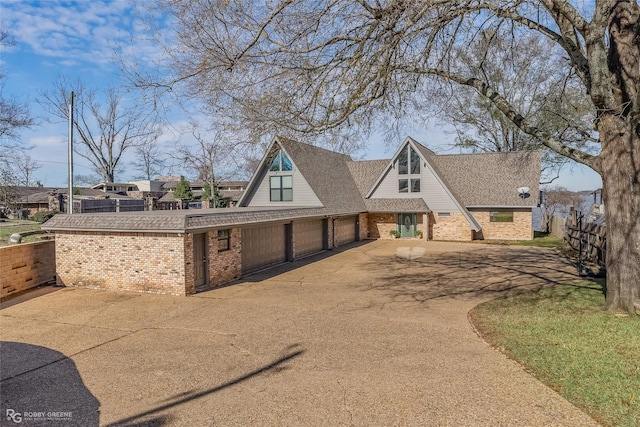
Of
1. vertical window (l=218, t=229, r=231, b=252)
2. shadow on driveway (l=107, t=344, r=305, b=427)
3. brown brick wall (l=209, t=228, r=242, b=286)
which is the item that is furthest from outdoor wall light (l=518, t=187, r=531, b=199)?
shadow on driveway (l=107, t=344, r=305, b=427)

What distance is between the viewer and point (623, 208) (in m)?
9.32

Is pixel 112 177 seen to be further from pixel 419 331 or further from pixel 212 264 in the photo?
pixel 419 331

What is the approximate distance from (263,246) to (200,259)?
4604mm

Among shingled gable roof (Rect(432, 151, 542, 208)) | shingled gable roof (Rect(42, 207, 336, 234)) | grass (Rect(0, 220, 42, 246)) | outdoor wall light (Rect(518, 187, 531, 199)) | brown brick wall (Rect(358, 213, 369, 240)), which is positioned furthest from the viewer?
brown brick wall (Rect(358, 213, 369, 240))

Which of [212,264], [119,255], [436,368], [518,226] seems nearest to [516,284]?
[436,368]

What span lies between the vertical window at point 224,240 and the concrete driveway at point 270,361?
1.67 metres

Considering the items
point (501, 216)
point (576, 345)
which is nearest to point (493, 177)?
point (501, 216)

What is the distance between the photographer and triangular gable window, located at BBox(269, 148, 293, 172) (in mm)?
23922

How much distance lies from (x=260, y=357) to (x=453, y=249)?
18833mm

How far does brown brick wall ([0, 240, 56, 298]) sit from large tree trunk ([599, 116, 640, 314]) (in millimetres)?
17134

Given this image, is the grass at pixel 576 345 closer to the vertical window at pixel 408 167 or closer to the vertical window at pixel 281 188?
the vertical window at pixel 281 188

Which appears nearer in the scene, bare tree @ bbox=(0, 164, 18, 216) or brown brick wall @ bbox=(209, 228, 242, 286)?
brown brick wall @ bbox=(209, 228, 242, 286)

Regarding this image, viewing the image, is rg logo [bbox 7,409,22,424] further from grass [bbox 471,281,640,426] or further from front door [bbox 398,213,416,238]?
front door [bbox 398,213,416,238]

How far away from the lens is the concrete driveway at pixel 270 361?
214 inches
